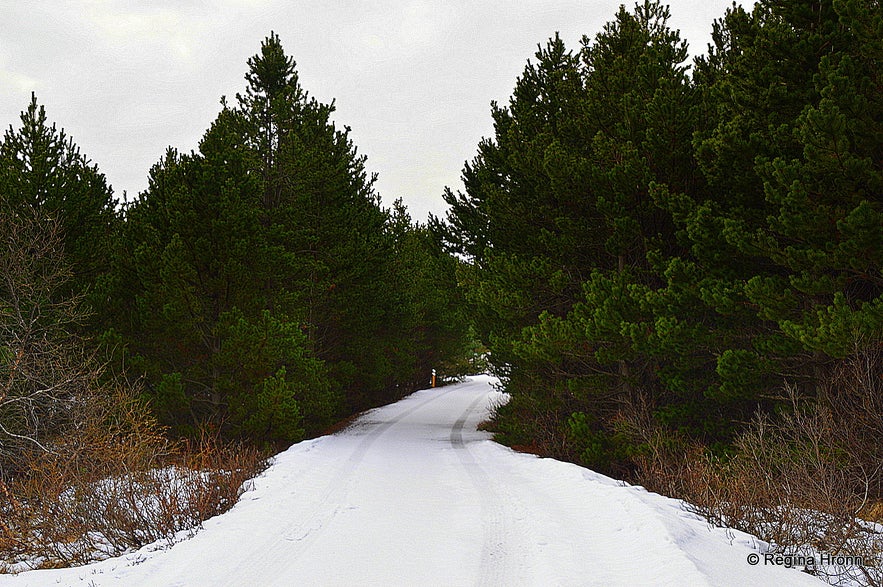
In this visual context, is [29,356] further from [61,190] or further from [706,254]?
[706,254]

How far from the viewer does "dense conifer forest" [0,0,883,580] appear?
8922 millimetres

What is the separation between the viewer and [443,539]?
6.95 metres

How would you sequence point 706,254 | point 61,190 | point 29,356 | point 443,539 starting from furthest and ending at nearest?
point 61,190 → point 29,356 → point 706,254 → point 443,539

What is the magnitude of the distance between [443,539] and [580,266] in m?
10.1

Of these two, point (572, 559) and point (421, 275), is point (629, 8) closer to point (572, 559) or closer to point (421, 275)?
point (572, 559)

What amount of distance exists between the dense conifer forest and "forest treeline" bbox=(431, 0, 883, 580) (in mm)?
67

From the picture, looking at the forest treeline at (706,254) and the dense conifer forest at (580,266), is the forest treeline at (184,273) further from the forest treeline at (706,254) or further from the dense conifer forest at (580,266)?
the forest treeline at (706,254)

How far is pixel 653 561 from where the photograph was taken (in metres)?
5.54

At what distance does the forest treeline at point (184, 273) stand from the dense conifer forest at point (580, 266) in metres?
0.08

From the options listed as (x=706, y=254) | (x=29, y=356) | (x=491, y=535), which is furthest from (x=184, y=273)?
(x=706, y=254)

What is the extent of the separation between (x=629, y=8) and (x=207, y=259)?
43.2ft

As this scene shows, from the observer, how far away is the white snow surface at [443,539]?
5.48m

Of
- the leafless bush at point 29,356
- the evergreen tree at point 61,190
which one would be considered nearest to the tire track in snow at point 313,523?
the leafless bush at point 29,356

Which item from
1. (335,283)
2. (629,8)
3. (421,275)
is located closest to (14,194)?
(335,283)
